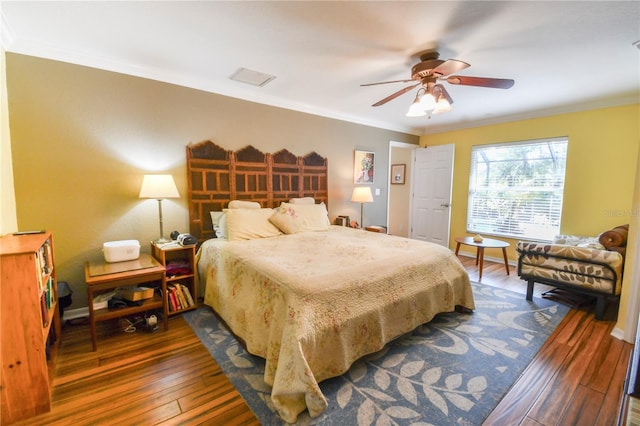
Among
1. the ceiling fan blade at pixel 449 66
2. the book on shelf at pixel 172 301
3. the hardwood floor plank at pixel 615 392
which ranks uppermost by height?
the ceiling fan blade at pixel 449 66

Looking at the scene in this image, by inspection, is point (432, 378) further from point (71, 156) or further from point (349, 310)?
point (71, 156)

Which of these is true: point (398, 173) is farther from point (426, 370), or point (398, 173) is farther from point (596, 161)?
point (426, 370)

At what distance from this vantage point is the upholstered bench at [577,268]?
2.50 metres

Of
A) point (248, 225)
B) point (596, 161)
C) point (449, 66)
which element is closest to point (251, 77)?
point (248, 225)

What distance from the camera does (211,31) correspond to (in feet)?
6.65

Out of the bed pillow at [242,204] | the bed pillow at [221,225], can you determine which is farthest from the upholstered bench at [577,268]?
the bed pillow at [221,225]

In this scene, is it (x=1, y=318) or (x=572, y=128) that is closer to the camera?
(x=1, y=318)

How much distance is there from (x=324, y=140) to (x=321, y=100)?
2.13ft

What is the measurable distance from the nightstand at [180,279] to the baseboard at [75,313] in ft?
2.43

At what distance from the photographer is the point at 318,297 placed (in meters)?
1.63

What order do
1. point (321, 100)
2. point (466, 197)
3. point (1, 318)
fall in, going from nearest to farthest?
1. point (1, 318)
2. point (321, 100)
3. point (466, 197)

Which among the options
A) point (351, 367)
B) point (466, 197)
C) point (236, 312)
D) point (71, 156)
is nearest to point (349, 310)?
point (351, 367)

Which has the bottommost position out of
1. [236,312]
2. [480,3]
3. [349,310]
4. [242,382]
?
[242,382]

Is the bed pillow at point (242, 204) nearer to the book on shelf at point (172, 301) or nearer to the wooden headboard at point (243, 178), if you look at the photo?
the wooden headboard at point (243, 178)
